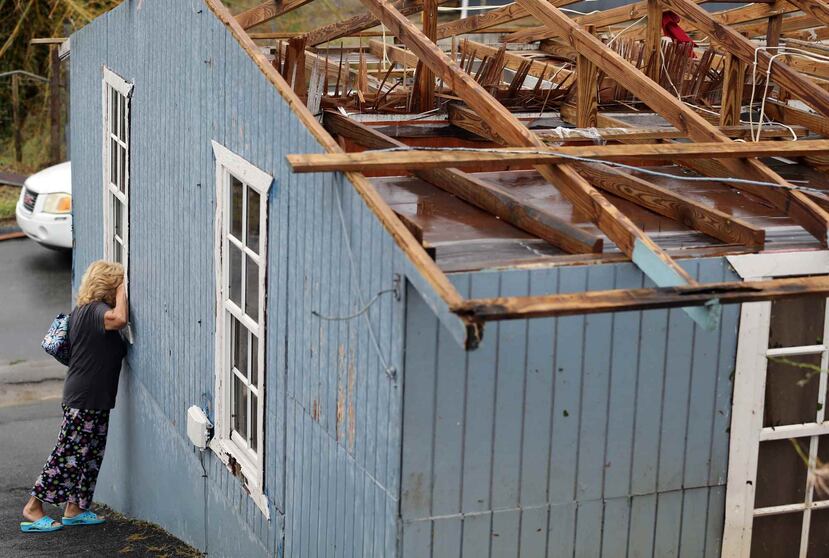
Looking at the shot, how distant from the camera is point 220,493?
8055 millimetres

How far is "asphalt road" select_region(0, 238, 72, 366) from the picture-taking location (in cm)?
1492

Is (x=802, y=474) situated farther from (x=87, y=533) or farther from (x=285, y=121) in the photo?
(x=87, y=533)

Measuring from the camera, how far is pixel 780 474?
602cm

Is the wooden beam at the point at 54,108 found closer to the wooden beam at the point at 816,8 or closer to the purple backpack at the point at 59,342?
the purple backpack at the point at 59,342

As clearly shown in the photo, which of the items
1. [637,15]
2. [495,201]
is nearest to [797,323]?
[495,201]

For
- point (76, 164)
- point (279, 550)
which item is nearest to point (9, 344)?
point (76, 164)

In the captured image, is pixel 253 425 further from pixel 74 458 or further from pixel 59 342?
pixel 74 458

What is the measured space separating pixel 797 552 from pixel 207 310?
391cm

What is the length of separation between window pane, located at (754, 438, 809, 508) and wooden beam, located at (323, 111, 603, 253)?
4.79ft

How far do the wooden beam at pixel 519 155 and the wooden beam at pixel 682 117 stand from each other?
0.19 m

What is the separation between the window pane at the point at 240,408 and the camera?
24.9ft

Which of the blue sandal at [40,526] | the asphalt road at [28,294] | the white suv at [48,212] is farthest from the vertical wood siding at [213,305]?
the white suv at [48,212]

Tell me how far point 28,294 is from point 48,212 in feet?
4.85

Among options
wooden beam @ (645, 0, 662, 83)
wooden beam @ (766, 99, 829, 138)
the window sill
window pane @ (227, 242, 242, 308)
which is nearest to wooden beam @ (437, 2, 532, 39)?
wooden beam @ (645, 0, 662, 83)
